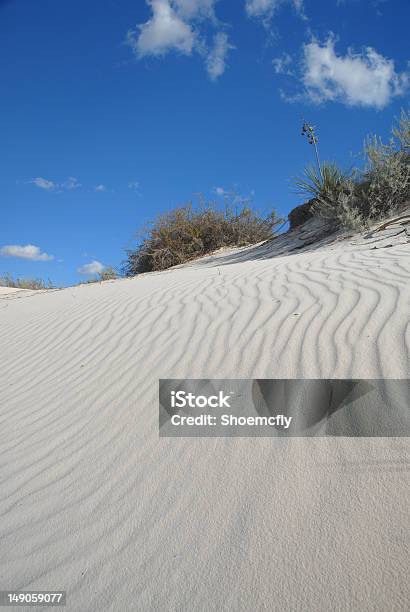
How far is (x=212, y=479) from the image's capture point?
6.71ft

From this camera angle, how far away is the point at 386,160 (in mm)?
9172

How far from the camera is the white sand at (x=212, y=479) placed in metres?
1.56

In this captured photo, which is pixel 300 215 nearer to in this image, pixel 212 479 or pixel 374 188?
pixel 374 188

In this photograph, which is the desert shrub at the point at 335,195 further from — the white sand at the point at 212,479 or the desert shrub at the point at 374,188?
the white sand at the point at 212,479

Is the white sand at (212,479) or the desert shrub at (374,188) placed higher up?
the desert shrub at (374,188)

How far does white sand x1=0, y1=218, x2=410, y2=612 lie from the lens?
1.56m

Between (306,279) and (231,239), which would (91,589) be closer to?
(306,279)

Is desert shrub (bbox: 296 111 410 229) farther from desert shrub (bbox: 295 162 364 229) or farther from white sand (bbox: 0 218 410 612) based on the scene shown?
white sand (bbox: 0 218 410 612)

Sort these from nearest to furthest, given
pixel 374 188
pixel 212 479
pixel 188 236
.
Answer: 1. pixel 212 479
2. pixel 374 188
3. pixel 188 236

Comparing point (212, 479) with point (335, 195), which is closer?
point (212, 479)

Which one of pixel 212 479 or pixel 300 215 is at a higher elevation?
pixel 300 215

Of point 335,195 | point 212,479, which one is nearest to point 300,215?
point 335,195

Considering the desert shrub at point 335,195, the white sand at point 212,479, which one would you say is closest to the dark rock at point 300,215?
the desert shrub at point 335,195

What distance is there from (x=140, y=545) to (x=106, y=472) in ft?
1.91
